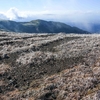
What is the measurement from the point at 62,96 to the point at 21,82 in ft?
27.9

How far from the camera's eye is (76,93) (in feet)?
95.8

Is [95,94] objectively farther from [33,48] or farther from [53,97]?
[33,48]

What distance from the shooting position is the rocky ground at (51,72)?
30.3m

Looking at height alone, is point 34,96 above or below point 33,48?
below

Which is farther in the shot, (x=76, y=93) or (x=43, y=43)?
(x=43, y=43)

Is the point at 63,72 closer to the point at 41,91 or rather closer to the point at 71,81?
the point at 71,81

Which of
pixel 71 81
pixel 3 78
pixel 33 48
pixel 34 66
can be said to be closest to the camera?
pixel 71 81

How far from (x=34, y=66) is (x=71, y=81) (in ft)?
33.9

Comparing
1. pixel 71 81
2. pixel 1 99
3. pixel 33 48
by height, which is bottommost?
pixel 1 99

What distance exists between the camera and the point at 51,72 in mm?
37125

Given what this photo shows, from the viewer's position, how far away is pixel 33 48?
171 ft

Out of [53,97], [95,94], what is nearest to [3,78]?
[53,97]

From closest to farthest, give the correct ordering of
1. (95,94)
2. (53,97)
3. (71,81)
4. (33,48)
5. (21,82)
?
(95,94)
(53,97)
(71,81)
(21,82)
(33,48)

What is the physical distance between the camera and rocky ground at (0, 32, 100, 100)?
30281mm
